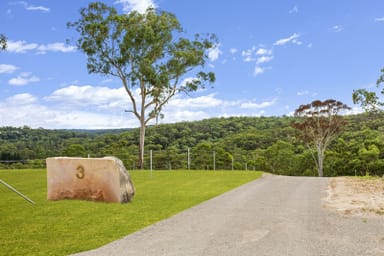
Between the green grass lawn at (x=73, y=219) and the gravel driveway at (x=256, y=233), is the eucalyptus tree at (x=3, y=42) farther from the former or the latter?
the gravel driveway at (x=256, y=233)

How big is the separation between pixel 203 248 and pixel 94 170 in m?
4.99

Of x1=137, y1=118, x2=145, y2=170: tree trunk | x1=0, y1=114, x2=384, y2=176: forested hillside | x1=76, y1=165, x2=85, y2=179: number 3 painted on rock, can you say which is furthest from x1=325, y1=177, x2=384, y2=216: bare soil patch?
x1=0, y1=114, x2=384, y2=176: forested hillside


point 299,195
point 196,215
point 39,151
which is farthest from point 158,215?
point 39,151

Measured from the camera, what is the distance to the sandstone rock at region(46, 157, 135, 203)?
29.7 feet

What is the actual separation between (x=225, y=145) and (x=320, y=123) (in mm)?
9674

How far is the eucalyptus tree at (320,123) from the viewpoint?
29.0 m

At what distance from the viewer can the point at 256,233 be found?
5.80 m

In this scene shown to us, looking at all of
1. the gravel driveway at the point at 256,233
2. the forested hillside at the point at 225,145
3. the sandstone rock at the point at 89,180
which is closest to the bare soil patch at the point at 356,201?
the gravel driveway at the point at 256,233

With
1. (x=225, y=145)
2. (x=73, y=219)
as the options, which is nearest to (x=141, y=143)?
(x=225, y=145)

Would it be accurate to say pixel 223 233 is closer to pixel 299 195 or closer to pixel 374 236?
pixel 374 236

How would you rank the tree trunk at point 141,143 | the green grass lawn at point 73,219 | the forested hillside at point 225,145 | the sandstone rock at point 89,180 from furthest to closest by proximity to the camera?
the forested hillside at point 225,145
the tree trunk at point 141,143
the sandstone rock at point 89,180
the green grass lawn at point 73,219

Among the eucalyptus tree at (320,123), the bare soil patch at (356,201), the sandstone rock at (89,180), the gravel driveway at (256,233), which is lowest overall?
the bare soil patch at (356,201)

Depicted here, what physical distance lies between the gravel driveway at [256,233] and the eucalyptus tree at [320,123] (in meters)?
22.0

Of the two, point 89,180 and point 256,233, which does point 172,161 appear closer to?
point 89,180
